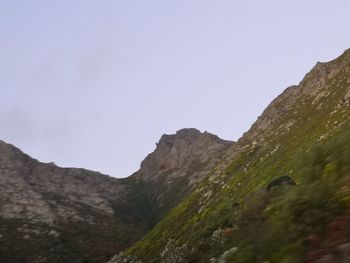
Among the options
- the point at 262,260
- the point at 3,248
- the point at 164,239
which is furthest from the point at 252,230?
the point at 3,248

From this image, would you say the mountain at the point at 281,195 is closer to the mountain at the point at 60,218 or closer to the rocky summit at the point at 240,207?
the rocky summit at the point at 240,207

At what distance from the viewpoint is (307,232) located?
41.6ft

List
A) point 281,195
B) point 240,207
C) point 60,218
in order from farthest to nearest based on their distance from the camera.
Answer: point 60,218 → point 240,207 → point 281,195

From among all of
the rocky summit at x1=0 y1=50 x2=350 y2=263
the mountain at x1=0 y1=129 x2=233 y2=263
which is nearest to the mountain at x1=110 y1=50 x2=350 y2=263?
the rocky summit at x1=0 y1=50 x2=350 y2=263

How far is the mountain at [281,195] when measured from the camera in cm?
1278

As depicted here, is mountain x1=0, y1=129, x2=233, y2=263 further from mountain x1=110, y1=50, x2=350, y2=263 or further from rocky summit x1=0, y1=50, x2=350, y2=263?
mountain x1=110, y1=50, x2=350, y2=263

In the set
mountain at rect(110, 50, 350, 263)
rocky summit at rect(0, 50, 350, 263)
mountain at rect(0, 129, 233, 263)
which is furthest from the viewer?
mountain at rect(0, 129, 233, 263)

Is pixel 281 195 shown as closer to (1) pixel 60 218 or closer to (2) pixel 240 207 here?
(2) pixel 240 207

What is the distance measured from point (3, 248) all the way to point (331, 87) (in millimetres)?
86620

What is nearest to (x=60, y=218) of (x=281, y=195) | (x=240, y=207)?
(x=240, y=207)

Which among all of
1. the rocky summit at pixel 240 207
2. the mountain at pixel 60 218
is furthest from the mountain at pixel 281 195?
the mountain at pixel 60 218

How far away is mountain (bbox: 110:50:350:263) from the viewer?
12781 mm

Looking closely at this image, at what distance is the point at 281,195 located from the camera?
15.9 m

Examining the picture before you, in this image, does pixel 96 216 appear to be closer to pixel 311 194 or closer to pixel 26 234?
pixel 26 234
